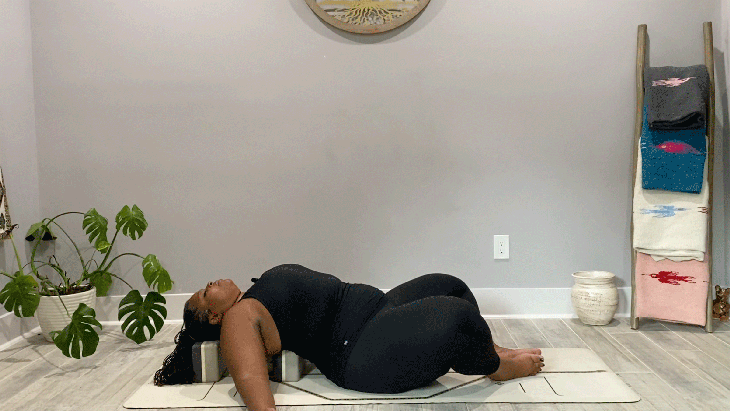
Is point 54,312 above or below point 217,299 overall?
below

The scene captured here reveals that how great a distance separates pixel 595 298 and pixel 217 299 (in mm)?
1653

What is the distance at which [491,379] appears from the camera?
213 cm

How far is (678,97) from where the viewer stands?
2732 millimetres

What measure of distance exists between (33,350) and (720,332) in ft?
9.12

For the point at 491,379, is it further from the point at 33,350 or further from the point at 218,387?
the point at 33,350

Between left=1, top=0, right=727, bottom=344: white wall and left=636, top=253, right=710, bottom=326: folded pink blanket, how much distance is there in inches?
7.5

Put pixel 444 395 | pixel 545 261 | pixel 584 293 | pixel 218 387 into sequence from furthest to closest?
pixel 545 261, pixel 584 293, pixel 218 387, pixel 444 395

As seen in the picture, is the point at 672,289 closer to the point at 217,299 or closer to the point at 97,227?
the point at 217,299

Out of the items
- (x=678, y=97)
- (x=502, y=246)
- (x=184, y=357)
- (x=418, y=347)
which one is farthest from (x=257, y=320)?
(x=678, y=97)

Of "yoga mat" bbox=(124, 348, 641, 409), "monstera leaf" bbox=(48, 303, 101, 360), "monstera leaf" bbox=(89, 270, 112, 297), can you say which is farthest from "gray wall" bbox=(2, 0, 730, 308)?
"yoga mat" bbox=(124, 348, 641, 409)

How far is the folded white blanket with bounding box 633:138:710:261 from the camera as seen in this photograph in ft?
9.05

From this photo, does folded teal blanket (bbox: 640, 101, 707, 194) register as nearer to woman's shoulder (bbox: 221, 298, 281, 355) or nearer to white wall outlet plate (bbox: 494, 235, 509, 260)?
white wall outlet plate (bbox: 494, 235, 509, 260)

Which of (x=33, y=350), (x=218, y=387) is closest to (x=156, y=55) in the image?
(x=33, y=350)

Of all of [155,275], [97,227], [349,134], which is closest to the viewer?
[155,275]
